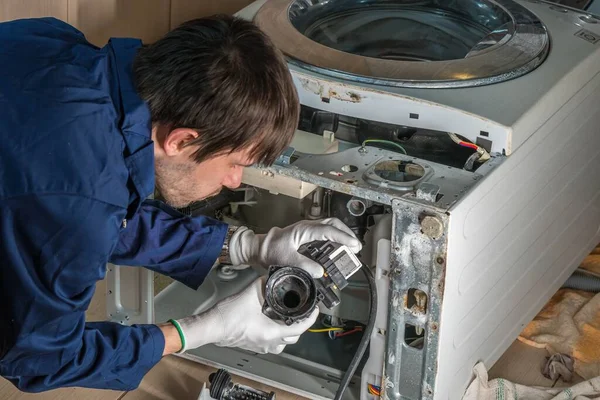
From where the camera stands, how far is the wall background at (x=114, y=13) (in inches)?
70.4

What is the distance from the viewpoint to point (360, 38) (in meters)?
1.96

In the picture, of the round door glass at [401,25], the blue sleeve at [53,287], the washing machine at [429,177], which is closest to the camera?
the blue sleeve at [53,287]

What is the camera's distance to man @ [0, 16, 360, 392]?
1145 mm

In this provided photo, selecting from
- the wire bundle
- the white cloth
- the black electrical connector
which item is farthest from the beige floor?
the black electrical connector

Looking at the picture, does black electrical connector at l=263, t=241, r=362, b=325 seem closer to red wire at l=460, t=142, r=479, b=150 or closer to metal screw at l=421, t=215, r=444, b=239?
metal screw at l=421, t=215, r=444, b=239

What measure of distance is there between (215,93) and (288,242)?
0.43 meters

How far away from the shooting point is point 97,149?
46.1 inches

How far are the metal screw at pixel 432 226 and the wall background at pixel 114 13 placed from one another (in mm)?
886

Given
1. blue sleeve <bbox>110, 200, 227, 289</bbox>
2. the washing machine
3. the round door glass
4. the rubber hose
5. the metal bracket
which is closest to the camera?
the washing machine

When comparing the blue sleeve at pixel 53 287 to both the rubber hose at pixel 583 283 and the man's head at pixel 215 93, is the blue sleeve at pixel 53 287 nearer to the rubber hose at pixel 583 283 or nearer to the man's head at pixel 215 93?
the man's head at pixel 215 93

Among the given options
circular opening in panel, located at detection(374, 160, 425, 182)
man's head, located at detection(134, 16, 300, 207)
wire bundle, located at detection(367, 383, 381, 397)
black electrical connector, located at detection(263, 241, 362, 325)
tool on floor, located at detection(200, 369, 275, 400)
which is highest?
man's head, located at detection(134, 16, 300, 207)

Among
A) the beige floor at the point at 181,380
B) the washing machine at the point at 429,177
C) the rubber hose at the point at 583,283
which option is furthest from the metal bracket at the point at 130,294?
the rubber hose at the point at 583,283

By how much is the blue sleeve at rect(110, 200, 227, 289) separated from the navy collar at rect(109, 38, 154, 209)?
305 millimetres

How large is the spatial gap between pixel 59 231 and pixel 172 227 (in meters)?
0.45
